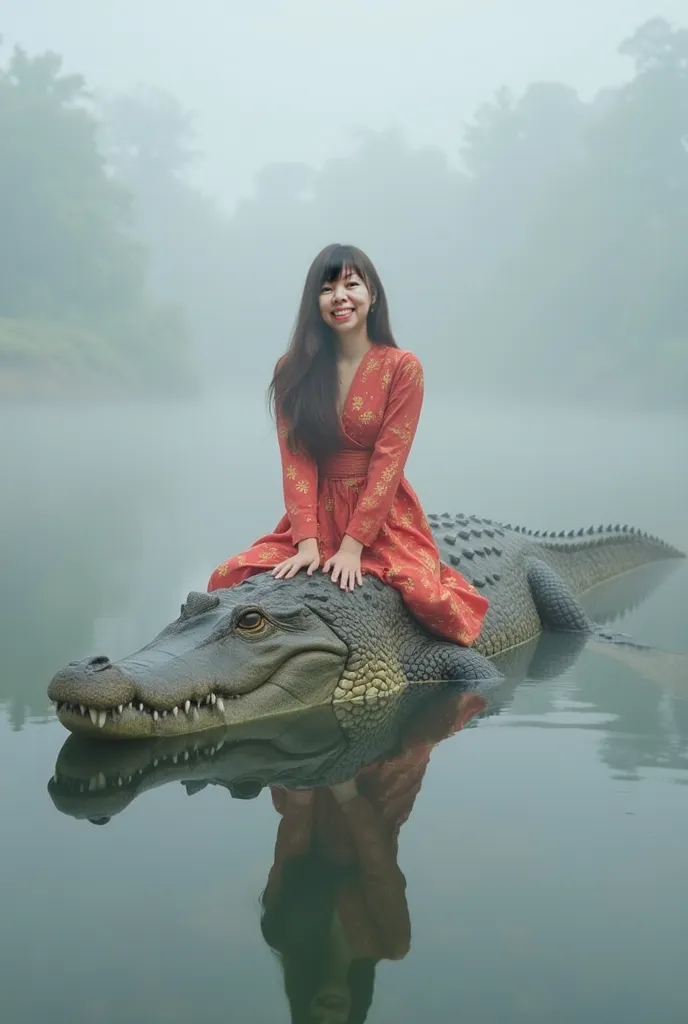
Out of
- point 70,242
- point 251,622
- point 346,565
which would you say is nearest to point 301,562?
point 346,565

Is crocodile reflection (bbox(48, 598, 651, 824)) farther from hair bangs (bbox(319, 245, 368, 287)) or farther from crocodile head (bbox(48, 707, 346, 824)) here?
hair bangs (bbox(319, 245, 368, 287))

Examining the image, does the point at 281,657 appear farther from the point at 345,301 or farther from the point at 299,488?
the point at 345,301

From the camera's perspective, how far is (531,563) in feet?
15.0

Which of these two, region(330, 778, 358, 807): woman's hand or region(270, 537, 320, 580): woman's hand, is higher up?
region(270, 537, 320, 580): woman's hand

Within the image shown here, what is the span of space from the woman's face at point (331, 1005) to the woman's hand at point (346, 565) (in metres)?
1.71

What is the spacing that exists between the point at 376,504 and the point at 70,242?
28835 mm

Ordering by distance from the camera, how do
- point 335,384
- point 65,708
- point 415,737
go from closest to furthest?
point 65,708 < point 415,737 < point 335,384

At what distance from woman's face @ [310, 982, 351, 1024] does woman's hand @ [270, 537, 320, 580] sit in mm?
1703

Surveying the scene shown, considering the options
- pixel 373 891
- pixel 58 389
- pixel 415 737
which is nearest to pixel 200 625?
pixel 415 737

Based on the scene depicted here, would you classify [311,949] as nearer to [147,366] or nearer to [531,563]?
[531,563]

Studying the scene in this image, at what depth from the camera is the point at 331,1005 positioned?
63.8 inches

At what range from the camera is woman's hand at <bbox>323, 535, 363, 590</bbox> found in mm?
3293

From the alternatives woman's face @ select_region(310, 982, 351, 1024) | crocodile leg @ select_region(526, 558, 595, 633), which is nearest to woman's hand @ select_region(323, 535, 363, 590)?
crocodile leg @ select_region(526, 558, 595, 633)

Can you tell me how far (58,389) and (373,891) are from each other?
74.9 feet
